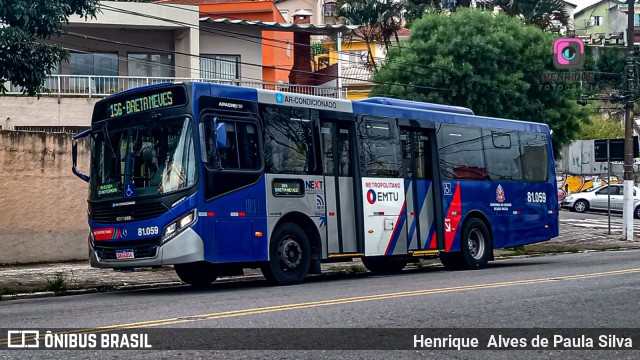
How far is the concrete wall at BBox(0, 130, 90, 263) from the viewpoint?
2152 cm

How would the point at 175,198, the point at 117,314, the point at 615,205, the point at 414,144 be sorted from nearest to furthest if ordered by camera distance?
the point at 117,314 → the point at 175,198 → the point at 414,144 → the point at 615,205

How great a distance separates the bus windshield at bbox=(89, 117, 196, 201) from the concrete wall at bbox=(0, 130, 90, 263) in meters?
6.37

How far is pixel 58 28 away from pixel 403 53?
71.8 feet

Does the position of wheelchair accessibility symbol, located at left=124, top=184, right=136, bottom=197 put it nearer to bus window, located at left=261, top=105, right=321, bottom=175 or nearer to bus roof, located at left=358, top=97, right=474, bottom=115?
bus window, located at left=261, top=105, right=321, bottom=175

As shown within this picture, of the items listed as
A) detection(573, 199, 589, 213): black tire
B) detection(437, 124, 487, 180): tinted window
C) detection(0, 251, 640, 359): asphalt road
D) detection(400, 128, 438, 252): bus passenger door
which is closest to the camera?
detection(0, 251, 640, 359): asphalt road

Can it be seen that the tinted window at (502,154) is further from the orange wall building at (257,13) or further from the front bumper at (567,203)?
the front bumper at (567,203)

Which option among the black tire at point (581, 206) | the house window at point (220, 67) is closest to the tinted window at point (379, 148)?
the house window at point (220, 67)

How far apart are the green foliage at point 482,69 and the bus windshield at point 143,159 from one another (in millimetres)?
20157

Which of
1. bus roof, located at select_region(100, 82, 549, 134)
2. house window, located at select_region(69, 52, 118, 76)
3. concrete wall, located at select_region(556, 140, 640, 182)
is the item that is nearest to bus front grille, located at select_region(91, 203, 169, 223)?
bus roof, located at select_region(100, 82, 549, 134)

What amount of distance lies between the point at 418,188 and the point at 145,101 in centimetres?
626

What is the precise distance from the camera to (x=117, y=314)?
11125mm

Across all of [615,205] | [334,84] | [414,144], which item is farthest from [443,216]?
[615,205]

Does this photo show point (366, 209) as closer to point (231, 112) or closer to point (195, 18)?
point (231, 112)

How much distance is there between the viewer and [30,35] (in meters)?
15.6
